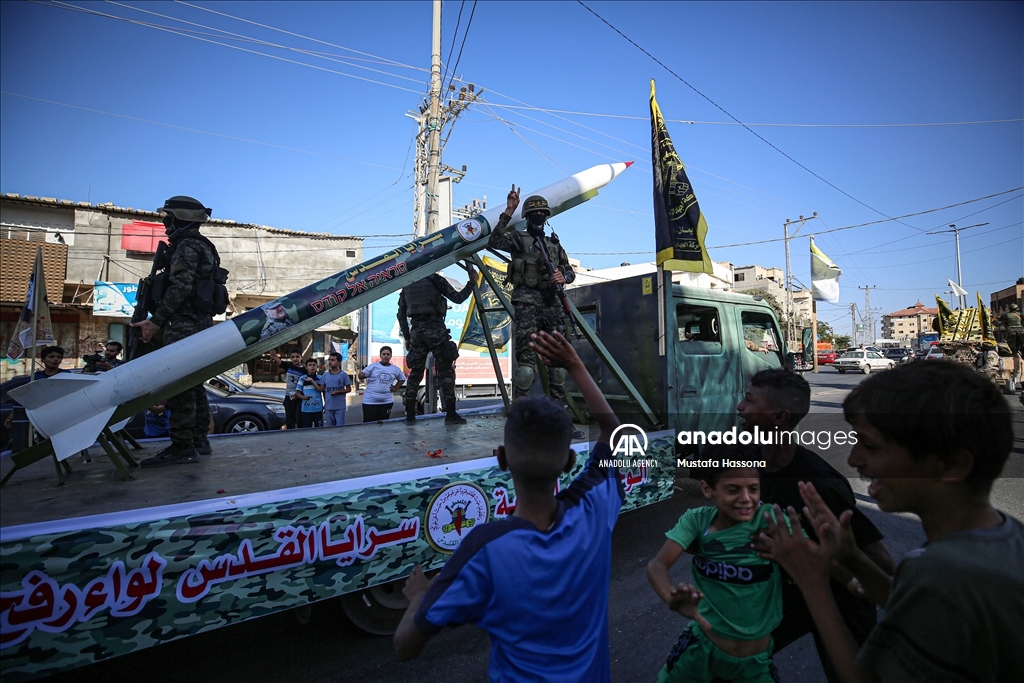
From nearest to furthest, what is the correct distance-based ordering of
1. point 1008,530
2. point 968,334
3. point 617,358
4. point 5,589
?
1. point 1008,530
2. point 5,589
3. point 617,358
4. point 968,334

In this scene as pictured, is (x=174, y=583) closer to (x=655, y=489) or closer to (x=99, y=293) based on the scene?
(x=655, y=489)

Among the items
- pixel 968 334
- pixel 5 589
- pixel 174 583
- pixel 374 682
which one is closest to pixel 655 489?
pixel 374 682

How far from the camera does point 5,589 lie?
5.52 ft

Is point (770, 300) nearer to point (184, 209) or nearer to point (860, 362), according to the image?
point (860, 362)

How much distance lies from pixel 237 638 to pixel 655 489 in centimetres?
280

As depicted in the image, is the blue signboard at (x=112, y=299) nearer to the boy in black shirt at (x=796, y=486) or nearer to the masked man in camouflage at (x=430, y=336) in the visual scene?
the masked man in camouflage at (x=430, y=336)

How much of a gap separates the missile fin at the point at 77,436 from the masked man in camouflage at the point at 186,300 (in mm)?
492

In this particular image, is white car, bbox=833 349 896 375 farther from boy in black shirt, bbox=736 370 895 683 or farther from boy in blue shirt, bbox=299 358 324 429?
boy in black shirt, bbox=736 370 895 683

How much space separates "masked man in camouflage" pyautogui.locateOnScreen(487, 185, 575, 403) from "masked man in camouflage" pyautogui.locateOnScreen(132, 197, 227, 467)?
2.14 metres

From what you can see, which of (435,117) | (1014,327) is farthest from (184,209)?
(1014,327)

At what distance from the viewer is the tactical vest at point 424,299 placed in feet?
16.3

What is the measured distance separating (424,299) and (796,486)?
3.81 metres

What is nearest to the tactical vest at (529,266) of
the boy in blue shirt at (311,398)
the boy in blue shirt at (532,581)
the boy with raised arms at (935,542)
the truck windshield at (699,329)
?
the truck windshield at (699,329)

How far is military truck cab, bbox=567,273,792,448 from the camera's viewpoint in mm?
4391
